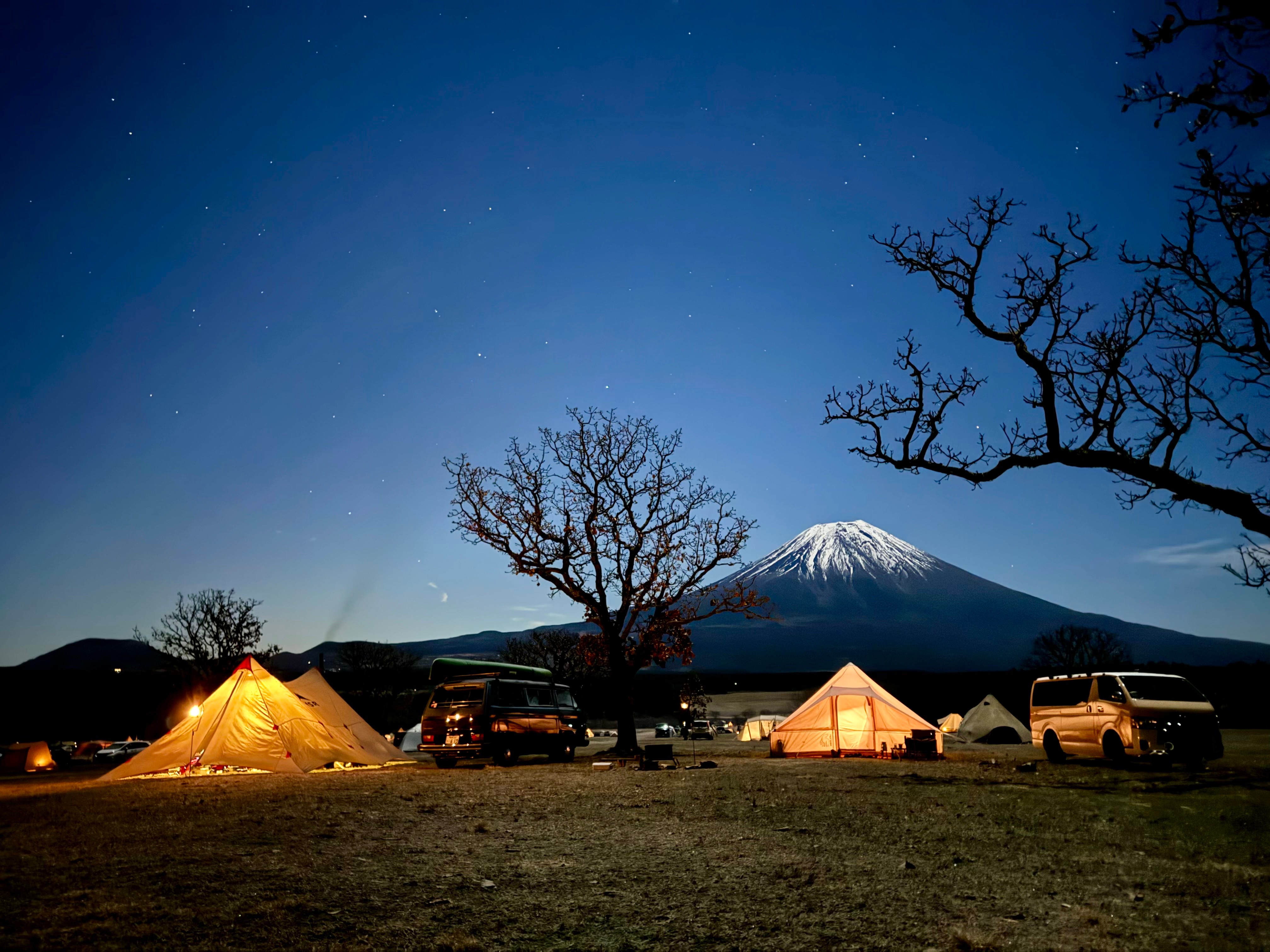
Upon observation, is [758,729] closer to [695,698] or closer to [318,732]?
[318,732]

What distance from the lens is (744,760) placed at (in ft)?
81.5

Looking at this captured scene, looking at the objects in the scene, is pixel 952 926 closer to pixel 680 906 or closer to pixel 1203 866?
pixel 680 906

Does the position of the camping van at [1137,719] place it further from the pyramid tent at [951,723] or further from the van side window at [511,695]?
the pyramid tent at [951,723]

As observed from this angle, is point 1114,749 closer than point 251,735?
Yes

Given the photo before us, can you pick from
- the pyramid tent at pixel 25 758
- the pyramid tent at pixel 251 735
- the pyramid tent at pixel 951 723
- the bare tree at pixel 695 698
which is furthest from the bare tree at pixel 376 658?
the pyramid tent at pixel 251 735

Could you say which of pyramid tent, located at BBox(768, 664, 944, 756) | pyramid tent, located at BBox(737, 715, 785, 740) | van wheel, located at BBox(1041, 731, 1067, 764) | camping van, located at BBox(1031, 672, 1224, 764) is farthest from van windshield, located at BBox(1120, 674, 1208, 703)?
pyramid tent, located at BBox(737, 715, 785, 740)

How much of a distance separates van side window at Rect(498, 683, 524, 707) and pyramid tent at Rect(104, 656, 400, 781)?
461cm

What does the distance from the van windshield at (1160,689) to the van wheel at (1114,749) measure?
1032 mm

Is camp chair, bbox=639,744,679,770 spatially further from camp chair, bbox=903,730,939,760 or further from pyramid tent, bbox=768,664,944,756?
camp chair, bbox=903,730,939,760

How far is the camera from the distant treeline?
192 ft

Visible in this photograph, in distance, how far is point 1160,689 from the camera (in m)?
18.2

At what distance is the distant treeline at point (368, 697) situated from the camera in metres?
58.5

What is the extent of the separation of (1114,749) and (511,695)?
14.7 metres

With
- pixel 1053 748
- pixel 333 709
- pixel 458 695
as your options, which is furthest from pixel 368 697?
pixel 1053 748
